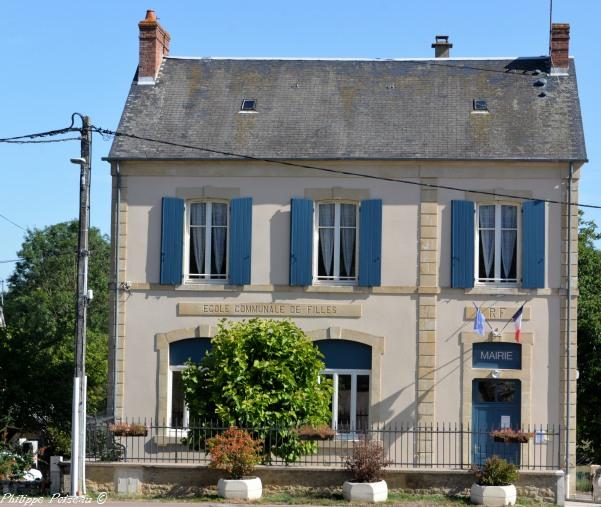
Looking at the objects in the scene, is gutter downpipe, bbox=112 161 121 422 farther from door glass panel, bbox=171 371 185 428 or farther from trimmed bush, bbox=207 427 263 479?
trimmed bush, bbox=207 427 263 479

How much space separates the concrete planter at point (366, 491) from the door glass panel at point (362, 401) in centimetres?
425

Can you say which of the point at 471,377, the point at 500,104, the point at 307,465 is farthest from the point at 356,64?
the point at 307,465

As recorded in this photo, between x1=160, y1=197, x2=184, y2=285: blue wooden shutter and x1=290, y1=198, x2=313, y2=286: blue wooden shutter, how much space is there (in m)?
2.40

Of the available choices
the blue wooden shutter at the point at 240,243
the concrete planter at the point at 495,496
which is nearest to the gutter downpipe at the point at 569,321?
the concrete planter at the point at 495,496

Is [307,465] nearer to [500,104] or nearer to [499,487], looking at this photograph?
[499,487]

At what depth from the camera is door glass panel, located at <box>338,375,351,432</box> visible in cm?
2455

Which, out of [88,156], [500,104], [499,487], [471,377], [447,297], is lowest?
[499,487]

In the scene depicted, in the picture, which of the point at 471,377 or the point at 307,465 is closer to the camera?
the point at 307,465

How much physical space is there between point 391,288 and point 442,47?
683 centimetres

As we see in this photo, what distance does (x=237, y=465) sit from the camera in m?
20.4

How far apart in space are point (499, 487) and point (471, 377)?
456 cm

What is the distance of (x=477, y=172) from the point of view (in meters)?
24.6

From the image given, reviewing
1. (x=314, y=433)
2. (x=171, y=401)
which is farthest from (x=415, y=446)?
(x=171, y=401)

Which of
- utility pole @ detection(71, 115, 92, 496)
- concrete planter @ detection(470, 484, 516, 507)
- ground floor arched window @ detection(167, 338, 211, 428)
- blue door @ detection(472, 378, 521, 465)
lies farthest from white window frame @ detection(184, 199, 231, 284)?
concrete planter @ detection(470, 484, 516, 507)
